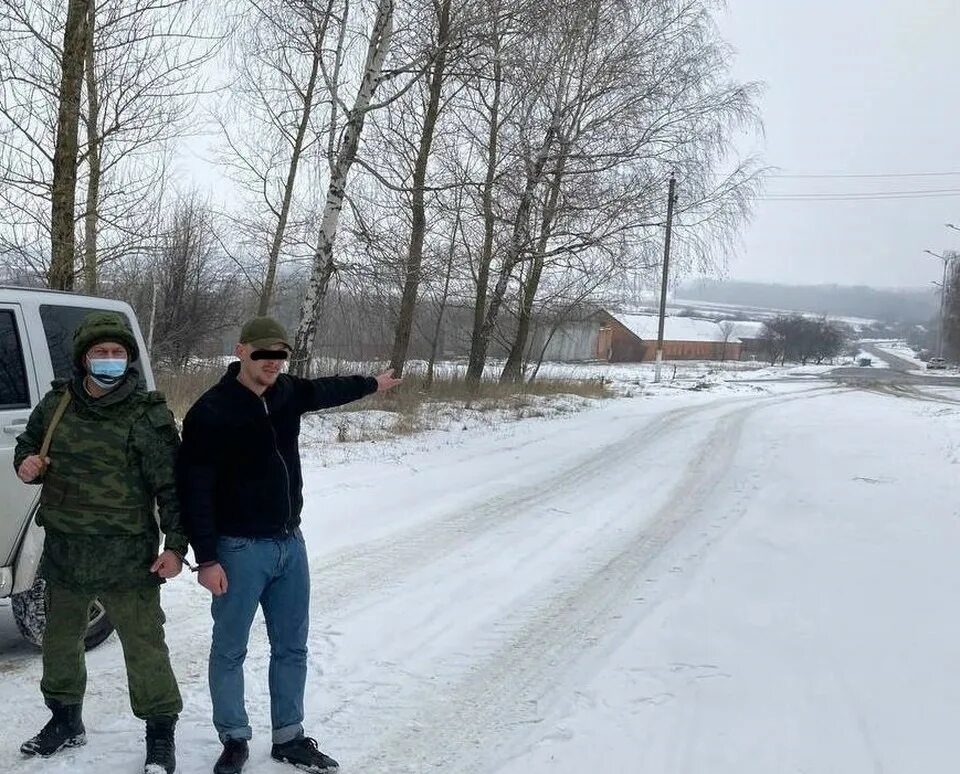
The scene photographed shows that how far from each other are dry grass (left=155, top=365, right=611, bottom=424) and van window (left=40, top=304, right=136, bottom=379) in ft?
24.7

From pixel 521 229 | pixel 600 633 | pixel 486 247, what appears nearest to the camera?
pixel 600 633

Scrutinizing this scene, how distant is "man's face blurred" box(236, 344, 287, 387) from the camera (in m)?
3.27

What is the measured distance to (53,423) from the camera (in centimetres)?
319

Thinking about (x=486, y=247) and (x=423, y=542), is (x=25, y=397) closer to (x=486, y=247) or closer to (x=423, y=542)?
(x=423, y=542)

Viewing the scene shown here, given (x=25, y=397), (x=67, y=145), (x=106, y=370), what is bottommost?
(x=25, y=397)

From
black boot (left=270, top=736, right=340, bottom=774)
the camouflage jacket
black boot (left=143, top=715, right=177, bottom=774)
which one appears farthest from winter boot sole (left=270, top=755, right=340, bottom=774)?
the camouflage jacket

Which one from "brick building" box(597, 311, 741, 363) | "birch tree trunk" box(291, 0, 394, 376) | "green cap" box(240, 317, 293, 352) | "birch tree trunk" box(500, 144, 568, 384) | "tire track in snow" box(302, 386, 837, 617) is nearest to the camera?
"green cap" box(240, 317, 293, 352)

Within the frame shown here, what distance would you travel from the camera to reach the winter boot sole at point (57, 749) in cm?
338

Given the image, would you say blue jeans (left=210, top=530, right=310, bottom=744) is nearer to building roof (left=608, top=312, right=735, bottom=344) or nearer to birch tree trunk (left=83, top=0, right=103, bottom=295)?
birch tree trunk (left=83, top=0, right=103, bottom=295)

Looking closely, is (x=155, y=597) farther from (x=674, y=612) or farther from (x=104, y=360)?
(x=674, y=612)

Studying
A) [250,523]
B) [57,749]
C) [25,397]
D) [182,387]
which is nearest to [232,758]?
[57,749]

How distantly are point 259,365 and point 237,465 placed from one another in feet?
1.36

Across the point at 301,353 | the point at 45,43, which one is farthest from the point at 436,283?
the point at 45,43

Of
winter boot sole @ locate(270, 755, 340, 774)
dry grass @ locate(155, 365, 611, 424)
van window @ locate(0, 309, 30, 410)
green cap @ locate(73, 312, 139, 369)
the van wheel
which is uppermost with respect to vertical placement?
green cap @ locate(73, 312, 139, 369)
